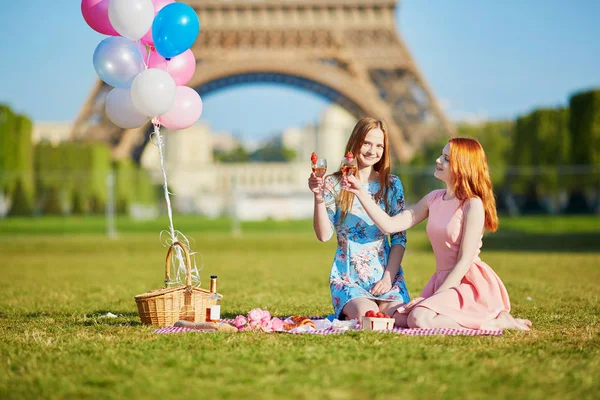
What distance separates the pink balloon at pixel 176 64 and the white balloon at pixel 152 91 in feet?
0.81

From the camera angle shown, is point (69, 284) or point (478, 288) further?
point (69, 284)

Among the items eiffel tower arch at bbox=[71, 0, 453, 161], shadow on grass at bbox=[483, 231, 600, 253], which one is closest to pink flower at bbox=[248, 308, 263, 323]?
shadow on grass at bbox=[483, 231, 600, 253]

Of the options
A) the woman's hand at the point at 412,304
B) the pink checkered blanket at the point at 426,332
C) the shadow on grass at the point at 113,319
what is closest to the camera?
the pink checkered blanket at the point at 426,332

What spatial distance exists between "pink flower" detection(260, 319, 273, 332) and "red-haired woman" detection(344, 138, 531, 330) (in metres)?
0.65

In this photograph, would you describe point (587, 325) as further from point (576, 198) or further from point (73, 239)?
point (576, 198)

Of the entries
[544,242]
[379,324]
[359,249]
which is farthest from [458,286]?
[544,242]

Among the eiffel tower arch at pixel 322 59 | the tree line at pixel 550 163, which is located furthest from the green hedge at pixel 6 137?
the tree line at pixel 550 163

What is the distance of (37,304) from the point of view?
18.0ft

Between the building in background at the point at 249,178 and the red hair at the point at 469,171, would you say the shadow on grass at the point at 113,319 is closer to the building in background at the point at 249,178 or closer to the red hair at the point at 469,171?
the red hair at the point at 469,171

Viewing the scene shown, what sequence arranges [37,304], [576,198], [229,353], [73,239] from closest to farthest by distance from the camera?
[229,353] → [37,304] → [73,239] → [576,198]

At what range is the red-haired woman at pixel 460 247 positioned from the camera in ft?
12.2

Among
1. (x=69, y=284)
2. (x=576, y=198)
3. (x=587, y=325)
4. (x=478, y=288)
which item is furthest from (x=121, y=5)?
(x=576, y=198)

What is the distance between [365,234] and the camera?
13.2 feet

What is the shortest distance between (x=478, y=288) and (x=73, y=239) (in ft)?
48.4
